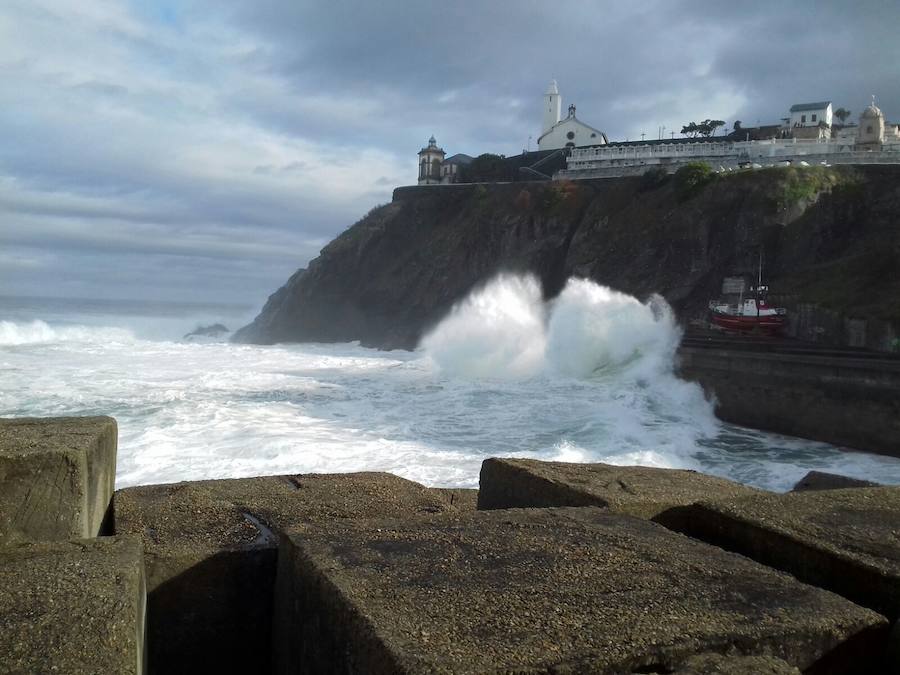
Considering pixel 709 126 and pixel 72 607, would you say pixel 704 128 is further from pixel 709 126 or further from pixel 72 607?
pixel 72 607

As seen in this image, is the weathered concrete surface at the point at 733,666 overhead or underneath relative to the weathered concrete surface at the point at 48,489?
underneath

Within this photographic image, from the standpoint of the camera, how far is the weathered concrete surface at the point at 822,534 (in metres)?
1.99

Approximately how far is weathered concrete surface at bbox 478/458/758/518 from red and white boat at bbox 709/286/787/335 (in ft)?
93.3

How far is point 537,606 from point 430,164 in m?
67.8

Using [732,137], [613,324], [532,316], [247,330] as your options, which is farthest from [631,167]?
[247,330]

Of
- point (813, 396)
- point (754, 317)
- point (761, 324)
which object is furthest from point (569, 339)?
point (813, 396)

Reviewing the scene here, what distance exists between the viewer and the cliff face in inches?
1326

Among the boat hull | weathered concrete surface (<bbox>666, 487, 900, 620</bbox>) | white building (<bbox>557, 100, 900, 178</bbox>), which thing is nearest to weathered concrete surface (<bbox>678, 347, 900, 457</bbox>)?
the boat hull

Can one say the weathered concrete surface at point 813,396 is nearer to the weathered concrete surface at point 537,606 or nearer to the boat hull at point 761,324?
the boat hull at point 761,324

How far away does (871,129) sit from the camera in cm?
4550

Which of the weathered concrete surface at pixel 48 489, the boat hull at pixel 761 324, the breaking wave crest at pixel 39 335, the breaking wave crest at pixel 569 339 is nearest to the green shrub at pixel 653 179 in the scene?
the breaking wave crest at pixel 569 339

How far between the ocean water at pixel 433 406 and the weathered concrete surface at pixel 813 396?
57 centimetres

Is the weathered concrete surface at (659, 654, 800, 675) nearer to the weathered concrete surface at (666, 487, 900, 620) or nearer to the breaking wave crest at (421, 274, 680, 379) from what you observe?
the weathered concrete surface at (666, 487, 900, 620)

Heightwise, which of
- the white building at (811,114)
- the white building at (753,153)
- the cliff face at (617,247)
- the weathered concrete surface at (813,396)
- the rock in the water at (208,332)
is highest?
the white building at (811,114)
